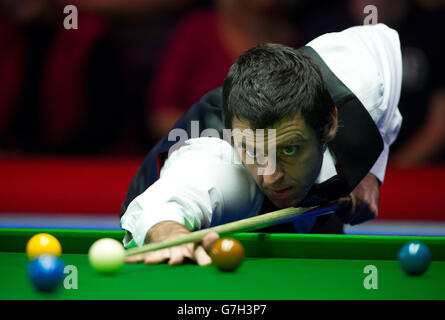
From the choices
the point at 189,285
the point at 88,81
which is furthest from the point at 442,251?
the point at 88,81

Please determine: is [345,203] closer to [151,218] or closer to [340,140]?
[340,140]

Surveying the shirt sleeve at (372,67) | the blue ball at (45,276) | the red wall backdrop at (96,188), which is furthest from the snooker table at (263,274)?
the red wall backdrop at (96,188)

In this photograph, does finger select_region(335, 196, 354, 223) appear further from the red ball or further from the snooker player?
the red ball

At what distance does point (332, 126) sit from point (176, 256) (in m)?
0.93

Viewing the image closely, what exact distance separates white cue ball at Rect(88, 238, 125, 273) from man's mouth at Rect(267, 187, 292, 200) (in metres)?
0.79

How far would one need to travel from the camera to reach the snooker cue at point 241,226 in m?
2.33

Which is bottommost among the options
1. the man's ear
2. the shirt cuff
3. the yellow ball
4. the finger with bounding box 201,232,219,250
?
the finger with bounding box 201,232,219,250

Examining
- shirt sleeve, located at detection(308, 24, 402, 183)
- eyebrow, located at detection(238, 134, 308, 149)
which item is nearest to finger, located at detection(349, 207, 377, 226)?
shirt sleeve, located at detection(308, 24, 402, 183)

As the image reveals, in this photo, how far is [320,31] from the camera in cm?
617

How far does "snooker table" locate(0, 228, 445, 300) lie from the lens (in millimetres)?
2008

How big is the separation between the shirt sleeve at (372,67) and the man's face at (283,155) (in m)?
0.61

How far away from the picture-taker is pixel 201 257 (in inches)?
93.7
